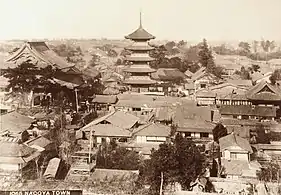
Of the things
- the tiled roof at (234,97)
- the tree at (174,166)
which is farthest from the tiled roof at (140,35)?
the tree at (174,166)

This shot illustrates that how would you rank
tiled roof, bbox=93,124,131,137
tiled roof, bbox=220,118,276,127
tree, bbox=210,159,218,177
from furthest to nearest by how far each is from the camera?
tiled roof, bbox=220,118,276,127
tiled roof, bbox=93,124,131,137
tree, bbox=210,159,218,177

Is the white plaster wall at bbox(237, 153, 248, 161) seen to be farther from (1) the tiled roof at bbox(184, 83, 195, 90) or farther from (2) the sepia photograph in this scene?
(1) the tiled roof at bbox(184, 83, 195, 90)

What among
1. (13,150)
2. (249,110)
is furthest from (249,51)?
(13,150)

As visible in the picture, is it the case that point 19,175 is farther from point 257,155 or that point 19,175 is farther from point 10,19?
point 257,155

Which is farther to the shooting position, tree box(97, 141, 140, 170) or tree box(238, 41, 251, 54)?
tree box(238, 41, 251, 54)

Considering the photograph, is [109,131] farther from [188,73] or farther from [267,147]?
[188,73]

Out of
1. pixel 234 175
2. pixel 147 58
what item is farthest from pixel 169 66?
pixel 234 175

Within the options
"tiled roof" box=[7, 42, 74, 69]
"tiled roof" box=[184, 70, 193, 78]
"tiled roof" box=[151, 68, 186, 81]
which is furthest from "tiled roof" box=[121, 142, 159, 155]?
"tiled roof" box=[184, 70, 193, 78]
